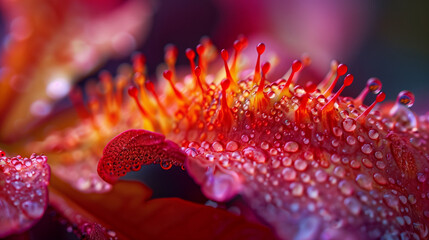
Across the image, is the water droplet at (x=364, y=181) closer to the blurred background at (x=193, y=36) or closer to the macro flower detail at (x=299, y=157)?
the macro flower detail at (x=299, y=157)

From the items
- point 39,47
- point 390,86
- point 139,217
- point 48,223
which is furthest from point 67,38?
point 390,86

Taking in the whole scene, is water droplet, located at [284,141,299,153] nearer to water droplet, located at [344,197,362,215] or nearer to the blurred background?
water droplet, located at [344,197,362,215]

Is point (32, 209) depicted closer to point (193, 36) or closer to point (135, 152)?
point (135, 152)

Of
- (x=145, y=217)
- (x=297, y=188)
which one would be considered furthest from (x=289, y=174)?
(x=145, y=217)

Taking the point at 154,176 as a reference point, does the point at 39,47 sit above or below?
below

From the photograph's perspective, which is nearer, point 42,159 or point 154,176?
point 42,159

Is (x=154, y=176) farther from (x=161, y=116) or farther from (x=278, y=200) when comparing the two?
(x=278, y=200)

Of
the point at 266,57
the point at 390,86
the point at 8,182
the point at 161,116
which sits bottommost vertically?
the point at 8,182
